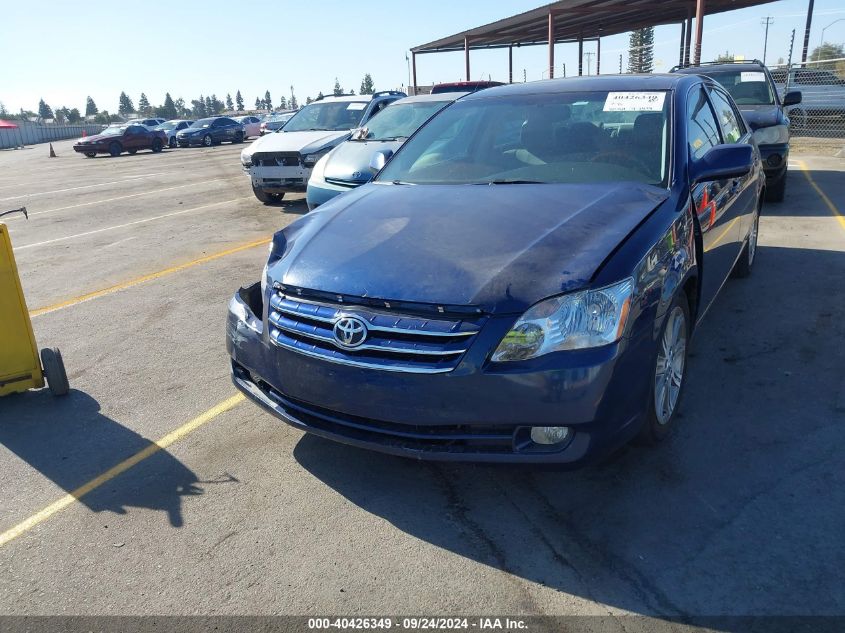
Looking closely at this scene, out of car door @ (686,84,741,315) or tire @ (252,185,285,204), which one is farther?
tire @ (252,185,285,204)

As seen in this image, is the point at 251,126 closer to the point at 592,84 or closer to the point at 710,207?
the point at 592,84

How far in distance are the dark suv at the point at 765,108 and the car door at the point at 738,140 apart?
2565 mm

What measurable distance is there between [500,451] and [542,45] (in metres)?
37.3

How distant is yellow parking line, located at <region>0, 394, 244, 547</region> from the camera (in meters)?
3.04

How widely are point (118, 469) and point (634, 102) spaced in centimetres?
347

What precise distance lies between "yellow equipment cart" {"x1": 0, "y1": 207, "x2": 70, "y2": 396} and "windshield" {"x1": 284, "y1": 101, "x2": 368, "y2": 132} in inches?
331

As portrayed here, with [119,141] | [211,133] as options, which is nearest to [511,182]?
[119,141]

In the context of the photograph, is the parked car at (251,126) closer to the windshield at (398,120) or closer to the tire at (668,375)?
the windshield at (398,120)

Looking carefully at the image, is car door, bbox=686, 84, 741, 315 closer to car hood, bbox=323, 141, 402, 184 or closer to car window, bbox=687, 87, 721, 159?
car window, bbox=687, 87, 721, 159

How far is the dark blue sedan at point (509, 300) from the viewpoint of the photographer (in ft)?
8.83

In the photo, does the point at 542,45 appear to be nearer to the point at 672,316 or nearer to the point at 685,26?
the point at 685,26

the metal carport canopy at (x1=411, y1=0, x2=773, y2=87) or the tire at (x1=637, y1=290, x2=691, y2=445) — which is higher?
the metal carport canopy at (x1=411, y1=0, x2=773, y2=87)

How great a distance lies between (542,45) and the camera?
1441 inches

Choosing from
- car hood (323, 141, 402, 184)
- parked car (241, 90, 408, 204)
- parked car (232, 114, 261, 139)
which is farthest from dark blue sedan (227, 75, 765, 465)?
parked car (232, 114, 261, 139)
